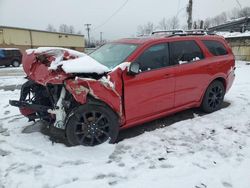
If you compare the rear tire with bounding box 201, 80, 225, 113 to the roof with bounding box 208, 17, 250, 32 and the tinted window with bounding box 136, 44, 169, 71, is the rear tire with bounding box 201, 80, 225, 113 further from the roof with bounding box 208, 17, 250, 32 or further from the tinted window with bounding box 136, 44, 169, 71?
the roof with bounding box 208, 17, 250, 32

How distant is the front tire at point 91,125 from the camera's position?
4266mm

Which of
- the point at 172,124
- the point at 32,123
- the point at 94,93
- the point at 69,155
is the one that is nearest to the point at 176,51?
the point at 172,124

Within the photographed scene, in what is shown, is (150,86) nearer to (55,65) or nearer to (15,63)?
(55,65)

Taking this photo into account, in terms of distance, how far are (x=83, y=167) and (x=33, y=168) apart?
69cm

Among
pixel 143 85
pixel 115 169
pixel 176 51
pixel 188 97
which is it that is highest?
pixel 176 51

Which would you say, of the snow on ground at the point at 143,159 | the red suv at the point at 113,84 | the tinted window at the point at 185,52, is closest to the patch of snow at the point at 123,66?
the red suv at the point at 113,84

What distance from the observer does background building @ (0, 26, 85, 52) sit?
37.9 meters

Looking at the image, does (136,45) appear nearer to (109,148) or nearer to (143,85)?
(143,85)

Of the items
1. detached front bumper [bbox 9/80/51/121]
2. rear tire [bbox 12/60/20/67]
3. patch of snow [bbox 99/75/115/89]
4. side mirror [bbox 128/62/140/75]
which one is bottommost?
rear tire [bbox 12/60/20/67]

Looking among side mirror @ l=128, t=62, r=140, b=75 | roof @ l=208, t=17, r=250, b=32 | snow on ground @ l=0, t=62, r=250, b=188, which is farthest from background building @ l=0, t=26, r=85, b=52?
side mirror @ l=128, t=62, r=140, b=75

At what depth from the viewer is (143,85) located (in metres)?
4.70

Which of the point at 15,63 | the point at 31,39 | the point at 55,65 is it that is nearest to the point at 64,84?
the point at 55,65

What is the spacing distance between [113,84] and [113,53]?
3.45ft

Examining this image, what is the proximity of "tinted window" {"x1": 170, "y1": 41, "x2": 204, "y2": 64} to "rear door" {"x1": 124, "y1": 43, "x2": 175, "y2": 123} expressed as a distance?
0.18 metres
